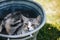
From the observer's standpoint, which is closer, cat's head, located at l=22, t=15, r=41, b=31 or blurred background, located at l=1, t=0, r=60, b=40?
cat's head, located at l=22, t=15, r=41, b=31

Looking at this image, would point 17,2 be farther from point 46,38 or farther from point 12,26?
point 46,38

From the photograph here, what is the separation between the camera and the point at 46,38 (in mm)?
2535

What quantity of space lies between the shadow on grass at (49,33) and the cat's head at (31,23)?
0.51 meters

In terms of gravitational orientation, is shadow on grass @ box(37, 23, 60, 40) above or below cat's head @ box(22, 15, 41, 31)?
below

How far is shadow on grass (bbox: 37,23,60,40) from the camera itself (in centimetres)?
255

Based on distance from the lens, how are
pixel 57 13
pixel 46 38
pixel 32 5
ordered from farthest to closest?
pixel 57 13
pixel 46 38
pixel 32 5

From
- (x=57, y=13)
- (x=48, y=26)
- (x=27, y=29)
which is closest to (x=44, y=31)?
(x=48, y=26)

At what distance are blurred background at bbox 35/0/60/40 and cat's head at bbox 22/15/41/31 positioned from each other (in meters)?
0.51

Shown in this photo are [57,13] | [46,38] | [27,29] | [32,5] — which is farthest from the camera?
[57,13]

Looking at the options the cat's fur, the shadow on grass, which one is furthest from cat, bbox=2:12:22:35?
the shadow on grass

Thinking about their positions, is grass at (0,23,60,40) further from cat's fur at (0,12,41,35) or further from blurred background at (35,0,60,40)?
cat's fur at (0,12,41,35)

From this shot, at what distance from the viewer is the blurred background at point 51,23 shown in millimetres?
2568

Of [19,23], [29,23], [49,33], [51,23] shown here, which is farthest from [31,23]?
[51,23]

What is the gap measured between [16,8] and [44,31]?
2.10 ft
